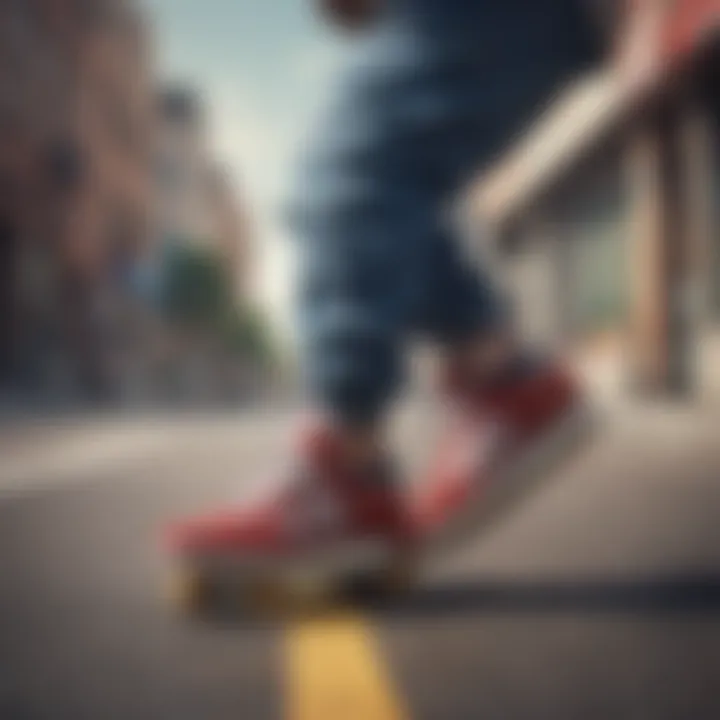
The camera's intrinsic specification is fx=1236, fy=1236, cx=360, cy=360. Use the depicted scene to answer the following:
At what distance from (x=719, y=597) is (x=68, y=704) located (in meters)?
0.65

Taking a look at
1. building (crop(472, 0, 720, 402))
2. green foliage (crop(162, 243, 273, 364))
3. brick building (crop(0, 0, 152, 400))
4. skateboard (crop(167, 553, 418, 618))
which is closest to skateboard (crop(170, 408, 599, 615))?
skateboard (crop(167, 553, 418, 618))

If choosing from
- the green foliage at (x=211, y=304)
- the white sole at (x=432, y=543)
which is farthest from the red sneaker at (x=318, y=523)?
the green foliage at (x=211, y=304)

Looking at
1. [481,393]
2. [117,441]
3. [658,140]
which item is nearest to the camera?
[658,140]

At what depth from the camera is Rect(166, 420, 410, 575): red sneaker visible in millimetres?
1264

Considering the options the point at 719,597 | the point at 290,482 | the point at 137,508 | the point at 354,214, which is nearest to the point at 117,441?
the point at 137,508

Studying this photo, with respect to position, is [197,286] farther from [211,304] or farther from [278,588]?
[278,588]

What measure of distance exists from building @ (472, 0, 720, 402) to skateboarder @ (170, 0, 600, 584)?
41 millimetres

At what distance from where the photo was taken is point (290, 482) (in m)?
1.31

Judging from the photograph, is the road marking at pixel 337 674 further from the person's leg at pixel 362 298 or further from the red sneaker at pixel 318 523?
the person's leg at pixel 362 298

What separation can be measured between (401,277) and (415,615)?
347 mm

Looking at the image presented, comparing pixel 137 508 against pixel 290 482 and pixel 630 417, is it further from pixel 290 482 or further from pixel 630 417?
pixel 630 417

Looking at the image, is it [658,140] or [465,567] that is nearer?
[658,140]

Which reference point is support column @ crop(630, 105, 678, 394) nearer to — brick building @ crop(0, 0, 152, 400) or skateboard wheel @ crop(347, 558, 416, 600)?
skateboard wheel @ crop(347, 558, 416, 600)

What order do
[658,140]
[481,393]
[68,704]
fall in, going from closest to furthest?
[68,704], [658,140], [481,393]
